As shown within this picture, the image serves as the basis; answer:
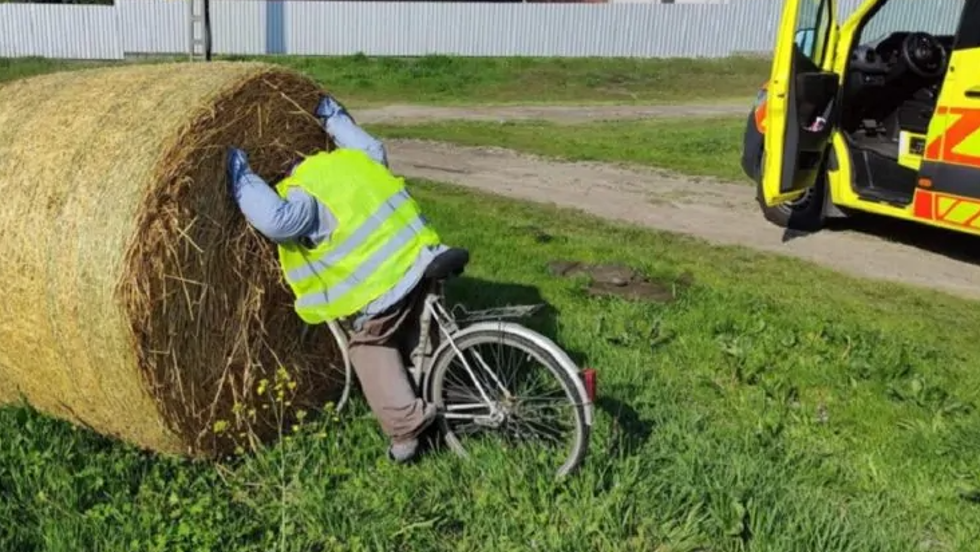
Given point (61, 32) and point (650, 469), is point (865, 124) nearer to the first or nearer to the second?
point (650, 469)

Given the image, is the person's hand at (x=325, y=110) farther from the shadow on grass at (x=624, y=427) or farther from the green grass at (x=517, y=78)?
the green grass at (x=517, y=78)

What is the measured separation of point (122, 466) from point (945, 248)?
23.2 ft

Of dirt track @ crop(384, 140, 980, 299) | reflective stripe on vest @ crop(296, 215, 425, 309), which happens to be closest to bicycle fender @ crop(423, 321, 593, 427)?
reflective stripe on vest @ crop(296, 215, 425, 309)

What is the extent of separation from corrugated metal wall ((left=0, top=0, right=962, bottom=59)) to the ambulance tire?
1830cm

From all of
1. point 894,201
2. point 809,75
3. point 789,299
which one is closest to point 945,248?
point 894,201

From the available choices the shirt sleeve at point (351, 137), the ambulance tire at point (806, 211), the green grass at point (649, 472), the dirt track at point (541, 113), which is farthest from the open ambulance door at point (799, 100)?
the dirt track at point (541, 113)

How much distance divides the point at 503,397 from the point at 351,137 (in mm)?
1362

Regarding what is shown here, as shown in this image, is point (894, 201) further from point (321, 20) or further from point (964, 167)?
point (321, 20)

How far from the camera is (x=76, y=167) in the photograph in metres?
3.90

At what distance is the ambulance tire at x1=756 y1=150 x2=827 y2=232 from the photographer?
8961 mm

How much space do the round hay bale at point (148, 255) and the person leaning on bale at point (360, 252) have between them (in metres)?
0.21

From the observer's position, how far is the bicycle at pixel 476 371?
153 inches

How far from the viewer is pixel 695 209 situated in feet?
32.1

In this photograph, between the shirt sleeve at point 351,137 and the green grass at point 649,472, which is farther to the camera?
the shirt sleeve at point 351,137
